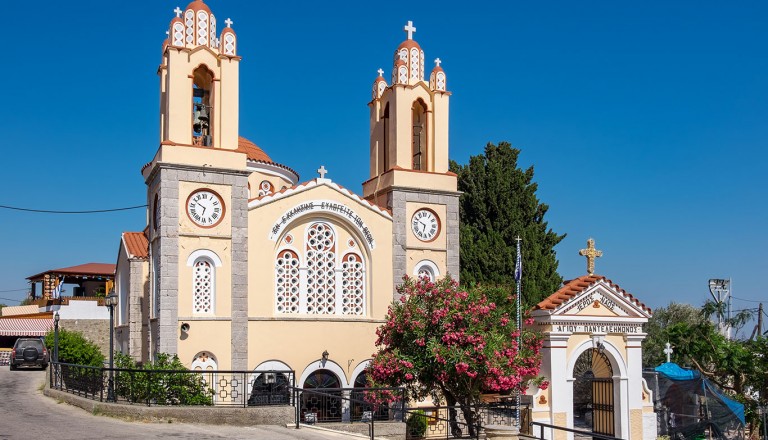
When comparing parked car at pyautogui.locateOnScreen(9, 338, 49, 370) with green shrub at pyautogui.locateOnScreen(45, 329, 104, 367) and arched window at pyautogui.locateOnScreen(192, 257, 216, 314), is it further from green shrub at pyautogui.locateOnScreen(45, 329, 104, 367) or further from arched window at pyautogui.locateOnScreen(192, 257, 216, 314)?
arched window at pyautogui.locateOnScreen(192, 257, 216, 314)

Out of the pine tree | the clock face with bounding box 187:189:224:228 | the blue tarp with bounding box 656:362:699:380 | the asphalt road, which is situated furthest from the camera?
the pine tree

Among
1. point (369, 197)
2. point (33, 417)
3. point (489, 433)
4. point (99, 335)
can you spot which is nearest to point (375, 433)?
point (489, 433)

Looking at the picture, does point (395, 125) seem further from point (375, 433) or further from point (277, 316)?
point (375, 433)

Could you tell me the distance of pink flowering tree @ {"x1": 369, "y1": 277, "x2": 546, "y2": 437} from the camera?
2117cm

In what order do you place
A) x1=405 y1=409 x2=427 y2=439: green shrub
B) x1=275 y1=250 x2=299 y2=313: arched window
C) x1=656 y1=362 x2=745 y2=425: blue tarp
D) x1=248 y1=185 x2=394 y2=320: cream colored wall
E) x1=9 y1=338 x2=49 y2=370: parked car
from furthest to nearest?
1. x1=9 y1=338 x2=49 y2=370: parked car
2. x1=656 y1=362 x2=745 y2=425: blue tarp
3. x1=275 y1=250 x2=299 y2=313: arched window
4. x1=248 y1=185 x2=394 y2=320: cream colored wall
5. x1=405 y1=409 x2=427 y2=439: green shrub

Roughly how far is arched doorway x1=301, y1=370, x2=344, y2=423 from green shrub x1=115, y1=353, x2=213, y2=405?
2.68m

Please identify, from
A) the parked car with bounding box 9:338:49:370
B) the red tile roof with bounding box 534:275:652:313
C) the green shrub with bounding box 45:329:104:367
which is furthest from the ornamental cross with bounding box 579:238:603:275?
the parked car with bounding box 9:338:49:370

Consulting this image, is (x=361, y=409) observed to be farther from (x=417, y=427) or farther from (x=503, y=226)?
(x=503, y=226)

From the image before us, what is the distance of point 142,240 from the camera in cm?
2864

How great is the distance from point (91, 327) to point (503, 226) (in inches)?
791

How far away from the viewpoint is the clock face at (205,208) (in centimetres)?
2380

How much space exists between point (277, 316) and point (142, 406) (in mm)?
6697

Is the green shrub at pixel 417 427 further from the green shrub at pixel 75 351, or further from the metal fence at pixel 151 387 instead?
the green shrub at pixel 75 351

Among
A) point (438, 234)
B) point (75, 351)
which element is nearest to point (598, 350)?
point (438, 234)
